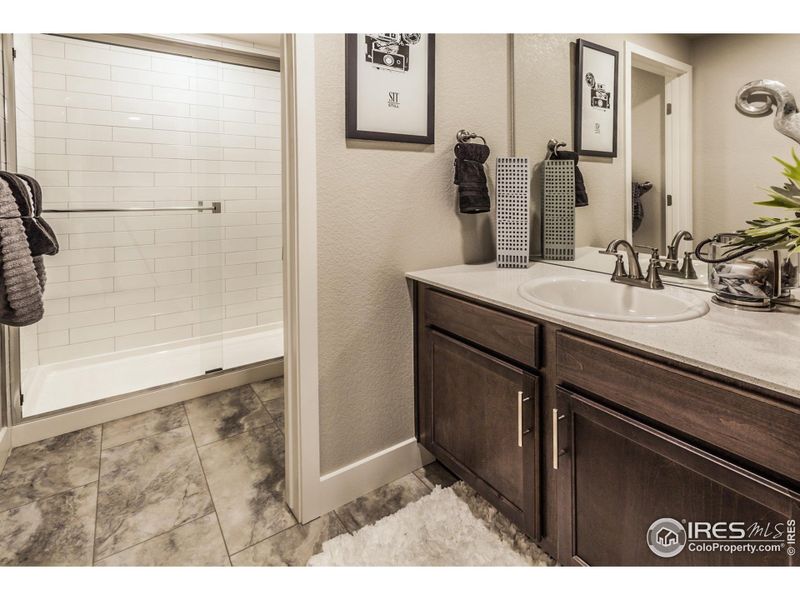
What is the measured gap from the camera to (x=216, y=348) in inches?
112

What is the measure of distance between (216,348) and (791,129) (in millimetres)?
2891

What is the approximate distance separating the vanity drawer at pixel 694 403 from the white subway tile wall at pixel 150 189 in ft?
8.58

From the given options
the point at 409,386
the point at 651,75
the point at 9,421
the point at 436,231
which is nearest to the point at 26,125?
the point at 9,421

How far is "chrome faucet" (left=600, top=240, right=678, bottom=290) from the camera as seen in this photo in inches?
53.6

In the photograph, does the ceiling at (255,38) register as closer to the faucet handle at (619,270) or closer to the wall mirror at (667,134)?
the wall mirror at (667,134)

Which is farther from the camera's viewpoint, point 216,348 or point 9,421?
point 216,348

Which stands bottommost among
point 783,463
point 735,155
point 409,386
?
point 409,386

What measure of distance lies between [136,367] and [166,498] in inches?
53.1

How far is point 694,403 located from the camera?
2.67 ft

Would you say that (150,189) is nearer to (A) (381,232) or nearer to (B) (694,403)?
(A) (381,232)

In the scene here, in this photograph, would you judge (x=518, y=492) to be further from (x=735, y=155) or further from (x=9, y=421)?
(x=9, y=421)

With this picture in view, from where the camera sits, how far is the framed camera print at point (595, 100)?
1.55 metres

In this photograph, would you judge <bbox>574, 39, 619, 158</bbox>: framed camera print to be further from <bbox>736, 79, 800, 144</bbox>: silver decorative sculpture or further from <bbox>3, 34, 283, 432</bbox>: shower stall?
<bbox>3, 34, 283, 432</bbox>: shower stall

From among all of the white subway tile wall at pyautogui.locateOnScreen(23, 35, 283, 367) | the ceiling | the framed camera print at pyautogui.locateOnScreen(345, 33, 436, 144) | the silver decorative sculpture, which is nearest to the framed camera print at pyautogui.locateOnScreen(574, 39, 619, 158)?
the silver decorative sculpture
